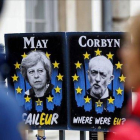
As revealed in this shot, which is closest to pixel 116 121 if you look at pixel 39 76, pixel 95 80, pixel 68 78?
pixel 95 80

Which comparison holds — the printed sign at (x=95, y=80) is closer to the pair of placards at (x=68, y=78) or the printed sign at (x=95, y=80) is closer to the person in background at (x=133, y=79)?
the pair of placards at (x=68, y=78)

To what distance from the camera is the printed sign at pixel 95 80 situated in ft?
14.6

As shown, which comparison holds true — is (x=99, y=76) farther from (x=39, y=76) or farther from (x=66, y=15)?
(x=66, y=15)

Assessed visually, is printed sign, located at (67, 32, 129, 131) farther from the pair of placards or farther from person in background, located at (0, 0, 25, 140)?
person in background, located at (0, 0, 25, 140)

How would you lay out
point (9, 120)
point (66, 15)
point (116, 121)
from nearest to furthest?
point (9, 120), point (116, 121), point (66, 15)

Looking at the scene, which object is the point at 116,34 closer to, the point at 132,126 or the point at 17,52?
the point at 17,52

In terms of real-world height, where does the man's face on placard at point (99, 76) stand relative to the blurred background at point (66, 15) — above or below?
below

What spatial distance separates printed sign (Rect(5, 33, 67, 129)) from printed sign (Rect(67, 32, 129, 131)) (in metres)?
0.09

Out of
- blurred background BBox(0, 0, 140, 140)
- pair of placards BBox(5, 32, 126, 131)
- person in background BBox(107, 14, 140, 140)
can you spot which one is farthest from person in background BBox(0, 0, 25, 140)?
blurred background BBox(0, 0, 140, 140)

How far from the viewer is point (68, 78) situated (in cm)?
457

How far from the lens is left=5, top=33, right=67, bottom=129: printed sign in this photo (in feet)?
15.1

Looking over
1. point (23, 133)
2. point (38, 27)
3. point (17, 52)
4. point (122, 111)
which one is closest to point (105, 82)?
point (122, 111)

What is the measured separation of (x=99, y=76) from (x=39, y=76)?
492 mm

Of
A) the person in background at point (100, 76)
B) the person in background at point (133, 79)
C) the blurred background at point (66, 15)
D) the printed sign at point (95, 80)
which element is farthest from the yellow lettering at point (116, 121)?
the blurred background at point (66, 15)
